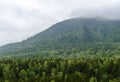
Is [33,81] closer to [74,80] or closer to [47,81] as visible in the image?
[47,81]

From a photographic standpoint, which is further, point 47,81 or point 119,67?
point 119,67

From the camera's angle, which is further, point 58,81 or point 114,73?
point 114,73

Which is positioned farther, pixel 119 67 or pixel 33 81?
pixel 119 67

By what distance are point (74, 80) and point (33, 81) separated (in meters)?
17.8

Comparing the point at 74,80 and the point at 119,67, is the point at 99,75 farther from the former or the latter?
the point at 74,80

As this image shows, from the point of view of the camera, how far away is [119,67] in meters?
196

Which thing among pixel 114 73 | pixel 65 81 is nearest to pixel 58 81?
pixel 65 81

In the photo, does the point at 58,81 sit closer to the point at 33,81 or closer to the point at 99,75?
the point at 33,81

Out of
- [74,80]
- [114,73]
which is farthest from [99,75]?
[74,80]

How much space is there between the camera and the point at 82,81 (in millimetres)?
141000

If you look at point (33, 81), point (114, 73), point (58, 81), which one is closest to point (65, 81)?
point (58, 81)

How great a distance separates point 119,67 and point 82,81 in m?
60.9

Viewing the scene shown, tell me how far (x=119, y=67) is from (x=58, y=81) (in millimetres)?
63498

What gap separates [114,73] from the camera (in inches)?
7515
